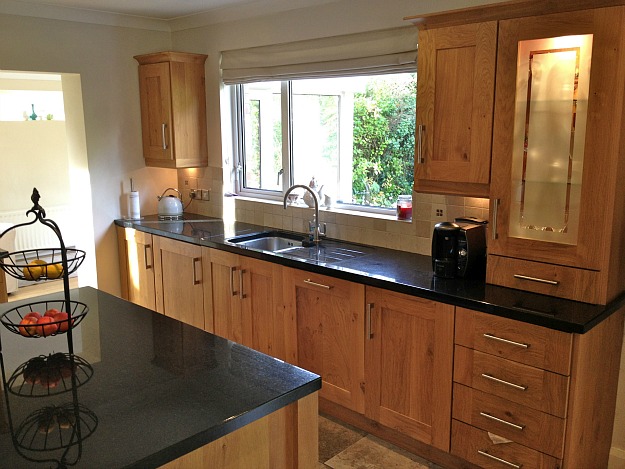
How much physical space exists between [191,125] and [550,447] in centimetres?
332

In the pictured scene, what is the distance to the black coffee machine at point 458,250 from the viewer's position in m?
2.69

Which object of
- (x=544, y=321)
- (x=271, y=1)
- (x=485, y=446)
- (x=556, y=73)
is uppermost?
(x=271, y=1)

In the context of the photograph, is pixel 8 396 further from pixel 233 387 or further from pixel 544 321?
pixel 544 321

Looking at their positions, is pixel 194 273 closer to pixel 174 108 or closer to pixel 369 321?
pixel 174 108

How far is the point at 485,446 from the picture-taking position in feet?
8.14

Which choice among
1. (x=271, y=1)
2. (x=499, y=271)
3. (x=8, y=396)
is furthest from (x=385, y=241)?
(x=8, y=396)

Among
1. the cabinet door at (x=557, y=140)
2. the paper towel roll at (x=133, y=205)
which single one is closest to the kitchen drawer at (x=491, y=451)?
the cabinet door at (x=557, y=140)

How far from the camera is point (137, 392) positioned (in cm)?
156

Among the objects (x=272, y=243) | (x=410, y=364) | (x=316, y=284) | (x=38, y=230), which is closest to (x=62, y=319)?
(x=316, y=284)

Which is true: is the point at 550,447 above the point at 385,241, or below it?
below

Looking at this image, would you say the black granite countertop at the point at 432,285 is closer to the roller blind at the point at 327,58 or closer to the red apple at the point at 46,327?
the roller blind at the point at 327,58

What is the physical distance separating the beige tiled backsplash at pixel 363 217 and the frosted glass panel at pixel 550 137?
0.53 meters

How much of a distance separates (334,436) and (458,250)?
1.18 m

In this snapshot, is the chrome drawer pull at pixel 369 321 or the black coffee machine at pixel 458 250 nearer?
the black coffee machine at pixel 458 250
